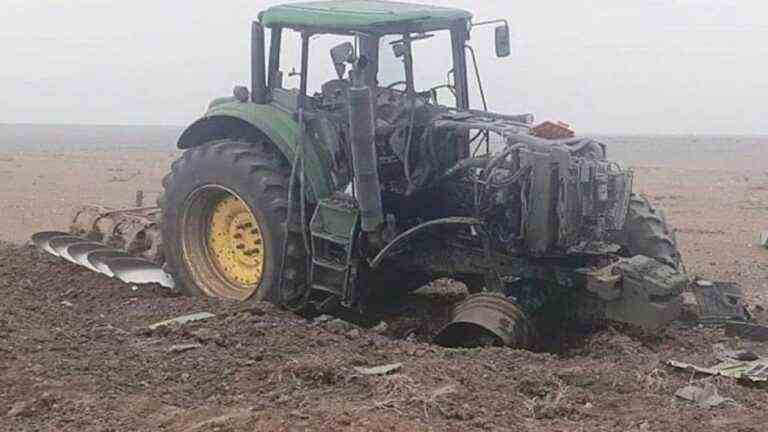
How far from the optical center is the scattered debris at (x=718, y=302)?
8312 millimetres

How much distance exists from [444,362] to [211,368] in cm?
134

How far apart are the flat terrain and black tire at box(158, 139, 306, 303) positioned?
0.34 meters

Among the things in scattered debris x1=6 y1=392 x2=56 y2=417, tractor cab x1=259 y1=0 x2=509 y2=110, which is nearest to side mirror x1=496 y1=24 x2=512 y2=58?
tractor cab x1=259 y1=0 x2=509 y2=110

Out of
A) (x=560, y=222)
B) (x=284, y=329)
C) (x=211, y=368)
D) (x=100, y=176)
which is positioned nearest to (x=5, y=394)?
(x=211, y=368)

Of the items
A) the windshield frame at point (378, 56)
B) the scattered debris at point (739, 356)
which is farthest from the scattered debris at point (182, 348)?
the scattered debris at point (739, 356)

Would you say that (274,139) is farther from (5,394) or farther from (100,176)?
(100,176)

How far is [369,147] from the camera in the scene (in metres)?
8.02

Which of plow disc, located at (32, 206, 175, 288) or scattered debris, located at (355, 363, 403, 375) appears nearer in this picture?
scattered debris, located at (355, 363, 403, 375)

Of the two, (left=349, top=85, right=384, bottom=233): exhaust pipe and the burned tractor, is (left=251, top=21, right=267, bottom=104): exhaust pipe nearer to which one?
the burned tractor

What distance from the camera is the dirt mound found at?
5496mm

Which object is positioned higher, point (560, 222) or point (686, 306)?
point (560, 222)

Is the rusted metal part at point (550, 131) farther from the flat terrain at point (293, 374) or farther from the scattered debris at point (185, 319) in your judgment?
the scattered debris at point (185, 319)

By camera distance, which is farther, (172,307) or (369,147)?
(172,307)

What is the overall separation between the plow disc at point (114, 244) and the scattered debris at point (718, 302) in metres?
4.31
